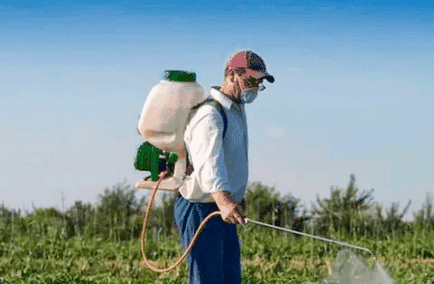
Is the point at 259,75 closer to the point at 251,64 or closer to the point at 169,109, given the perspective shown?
the point at 251,64

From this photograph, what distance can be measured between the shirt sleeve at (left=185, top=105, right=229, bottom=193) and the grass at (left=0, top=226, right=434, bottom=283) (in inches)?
124

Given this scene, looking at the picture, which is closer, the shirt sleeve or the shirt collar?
the shirt sleeve

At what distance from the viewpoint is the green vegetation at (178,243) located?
8.52 meters

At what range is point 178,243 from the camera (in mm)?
10320

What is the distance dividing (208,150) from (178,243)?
589 centimetres

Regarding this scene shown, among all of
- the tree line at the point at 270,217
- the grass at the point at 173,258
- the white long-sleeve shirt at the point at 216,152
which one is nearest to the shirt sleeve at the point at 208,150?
the white long-sleeve shirt at the point at 216,152

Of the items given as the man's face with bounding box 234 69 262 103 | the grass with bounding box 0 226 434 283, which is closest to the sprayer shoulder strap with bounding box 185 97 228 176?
the man's face with bounding box 234 69 262 103

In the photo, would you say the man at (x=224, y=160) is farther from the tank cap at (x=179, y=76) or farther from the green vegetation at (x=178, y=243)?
the green vegetation at (x=178, y=243)

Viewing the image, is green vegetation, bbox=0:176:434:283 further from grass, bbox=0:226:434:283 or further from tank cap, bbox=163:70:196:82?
tank cap, bbox=163:70:196:82

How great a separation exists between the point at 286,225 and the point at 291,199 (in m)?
0.54

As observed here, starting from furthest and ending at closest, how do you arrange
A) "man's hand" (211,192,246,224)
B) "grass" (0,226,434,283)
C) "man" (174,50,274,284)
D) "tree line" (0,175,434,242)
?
"tree line" (0,175,434,242) → "grass" (0,226,434,283) → "man" (174,50,274,284) → "man's hand" (211,192,246,224)

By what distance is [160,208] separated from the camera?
11703 millimetres

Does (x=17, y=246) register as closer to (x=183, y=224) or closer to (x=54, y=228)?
(x=54, y=228)

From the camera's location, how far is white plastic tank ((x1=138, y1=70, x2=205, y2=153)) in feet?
16.6
